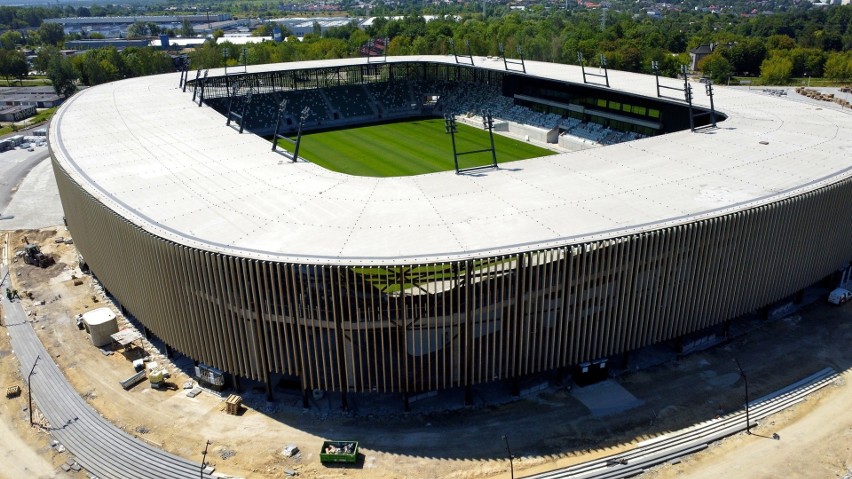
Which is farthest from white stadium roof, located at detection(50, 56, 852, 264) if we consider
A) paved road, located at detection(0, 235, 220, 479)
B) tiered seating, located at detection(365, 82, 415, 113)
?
tiered seating, located at detection(365, 82, 415, 113)

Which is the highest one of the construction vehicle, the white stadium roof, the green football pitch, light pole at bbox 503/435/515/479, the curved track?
the white stadium roof

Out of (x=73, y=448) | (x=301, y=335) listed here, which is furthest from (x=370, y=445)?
(x=73, y=448)

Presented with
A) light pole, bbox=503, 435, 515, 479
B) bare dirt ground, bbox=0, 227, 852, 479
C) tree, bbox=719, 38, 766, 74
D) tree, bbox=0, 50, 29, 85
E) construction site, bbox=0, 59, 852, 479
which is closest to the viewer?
light pole, bbox=503, 435, 515, 479

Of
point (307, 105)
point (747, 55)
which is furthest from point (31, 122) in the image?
point (747, 55)

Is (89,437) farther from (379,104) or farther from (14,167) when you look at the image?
(379,104)

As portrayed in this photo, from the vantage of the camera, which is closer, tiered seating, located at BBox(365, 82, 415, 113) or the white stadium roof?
the white stadium roof

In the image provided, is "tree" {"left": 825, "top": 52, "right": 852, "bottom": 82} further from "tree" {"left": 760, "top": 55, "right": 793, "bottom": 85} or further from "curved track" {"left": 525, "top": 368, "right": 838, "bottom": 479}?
"curved track" {"left": 525, "top": 368, "right": 838, "bottom": 479}

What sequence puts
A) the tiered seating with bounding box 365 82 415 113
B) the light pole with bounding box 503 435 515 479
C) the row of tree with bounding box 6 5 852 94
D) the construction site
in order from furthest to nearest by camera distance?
the row of tree with bounding box 6 5 852 94, the tiered seating with bounding box 365 82 415 113, the construction site, the light pole with bounding box 503 435 515 479
